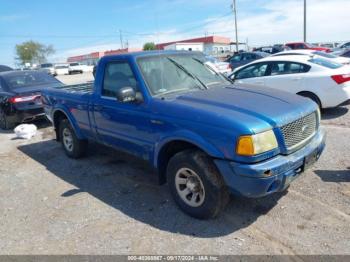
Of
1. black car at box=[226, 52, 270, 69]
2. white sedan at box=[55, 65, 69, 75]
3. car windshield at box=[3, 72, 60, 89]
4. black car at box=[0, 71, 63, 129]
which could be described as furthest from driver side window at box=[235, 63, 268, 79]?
white sedan at box=[55, 65, 69, 75]

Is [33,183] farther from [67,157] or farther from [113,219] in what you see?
[113,219]

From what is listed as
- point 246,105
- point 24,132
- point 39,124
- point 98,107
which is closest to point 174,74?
point 246,105

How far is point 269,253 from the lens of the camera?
10.4 ft

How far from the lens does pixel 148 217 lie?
4000 millimetres

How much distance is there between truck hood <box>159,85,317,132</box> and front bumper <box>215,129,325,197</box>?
0.36 meters

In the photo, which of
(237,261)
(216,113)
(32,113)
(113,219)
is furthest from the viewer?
(32,113)

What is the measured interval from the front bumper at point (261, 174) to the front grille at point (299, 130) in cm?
14

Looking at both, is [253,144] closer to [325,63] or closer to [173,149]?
[173,149]

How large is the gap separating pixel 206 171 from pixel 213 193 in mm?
245

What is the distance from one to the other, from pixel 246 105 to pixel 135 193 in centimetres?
204

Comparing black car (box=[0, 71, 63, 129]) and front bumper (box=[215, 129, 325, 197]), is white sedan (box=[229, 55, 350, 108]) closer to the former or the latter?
front bumper (box=[215, 129, 325, 197])

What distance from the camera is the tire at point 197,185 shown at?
11.6ft

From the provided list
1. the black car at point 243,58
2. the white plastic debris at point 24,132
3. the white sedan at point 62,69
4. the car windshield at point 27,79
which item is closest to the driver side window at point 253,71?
the car windshield at point 27,79

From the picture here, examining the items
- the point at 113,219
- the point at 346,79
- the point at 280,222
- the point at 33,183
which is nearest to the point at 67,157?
the point at 33,183
